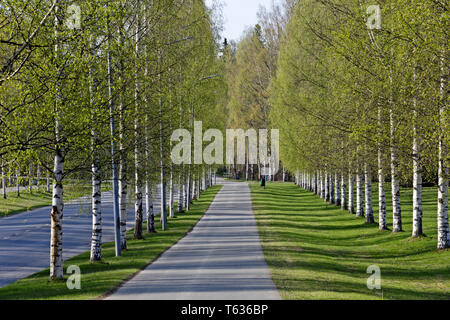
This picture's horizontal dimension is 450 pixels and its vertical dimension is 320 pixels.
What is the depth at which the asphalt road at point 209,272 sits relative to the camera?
13.5 metres

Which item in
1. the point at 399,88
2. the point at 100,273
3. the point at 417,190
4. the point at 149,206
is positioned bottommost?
the point at 100,273

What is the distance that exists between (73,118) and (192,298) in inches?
224

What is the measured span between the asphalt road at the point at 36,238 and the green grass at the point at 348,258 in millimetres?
6982

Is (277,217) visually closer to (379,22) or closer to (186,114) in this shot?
(186,114)

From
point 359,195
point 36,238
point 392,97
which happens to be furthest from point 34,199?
point 392,97

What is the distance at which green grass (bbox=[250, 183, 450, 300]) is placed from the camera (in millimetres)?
14984

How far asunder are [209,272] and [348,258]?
277 inches

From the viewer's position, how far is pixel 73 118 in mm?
15477

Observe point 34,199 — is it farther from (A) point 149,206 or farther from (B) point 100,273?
(B) point 100,273

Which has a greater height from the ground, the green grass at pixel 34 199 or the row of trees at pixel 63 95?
the row of trees at pixel 63 95

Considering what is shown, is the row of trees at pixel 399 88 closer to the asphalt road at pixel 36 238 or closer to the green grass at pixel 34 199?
Answer: the green grass at pixel 34 199

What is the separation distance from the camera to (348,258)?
2227 cm

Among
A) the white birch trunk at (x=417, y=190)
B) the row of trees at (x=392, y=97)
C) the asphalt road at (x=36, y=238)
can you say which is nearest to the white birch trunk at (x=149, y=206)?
the asphalt road at (x=36, y=238)
